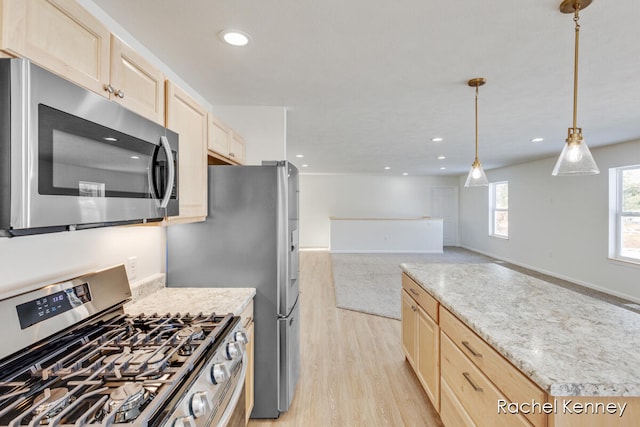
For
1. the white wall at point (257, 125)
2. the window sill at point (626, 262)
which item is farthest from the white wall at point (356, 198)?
the white wall at point (257, 125)

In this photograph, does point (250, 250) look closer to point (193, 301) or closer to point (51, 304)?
point (193, 301)

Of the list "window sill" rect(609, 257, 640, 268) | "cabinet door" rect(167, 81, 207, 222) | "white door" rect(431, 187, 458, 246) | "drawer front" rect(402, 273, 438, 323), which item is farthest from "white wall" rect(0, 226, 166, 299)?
"white door" rect(431, 187, 458, 246)

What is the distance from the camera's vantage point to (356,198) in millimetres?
9242

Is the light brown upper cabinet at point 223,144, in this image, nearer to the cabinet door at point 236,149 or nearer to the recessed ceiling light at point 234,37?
the cabinet door at point 236,149

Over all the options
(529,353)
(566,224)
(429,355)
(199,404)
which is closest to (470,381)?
(529,353)

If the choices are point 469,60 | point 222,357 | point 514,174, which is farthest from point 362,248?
point 222,357

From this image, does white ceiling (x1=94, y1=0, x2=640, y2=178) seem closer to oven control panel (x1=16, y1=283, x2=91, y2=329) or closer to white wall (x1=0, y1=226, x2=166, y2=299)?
white wall (x1=0, y1=226, x2=166, y2=299)

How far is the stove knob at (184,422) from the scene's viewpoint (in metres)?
0.82

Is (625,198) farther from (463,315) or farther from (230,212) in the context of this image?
(230,212)

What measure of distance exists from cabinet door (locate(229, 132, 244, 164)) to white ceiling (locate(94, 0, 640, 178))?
0.38 meters

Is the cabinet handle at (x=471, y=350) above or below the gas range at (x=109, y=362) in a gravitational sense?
below

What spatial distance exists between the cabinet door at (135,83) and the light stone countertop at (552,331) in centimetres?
173

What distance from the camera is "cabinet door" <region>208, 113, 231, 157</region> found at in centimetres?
192

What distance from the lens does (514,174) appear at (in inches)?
263
